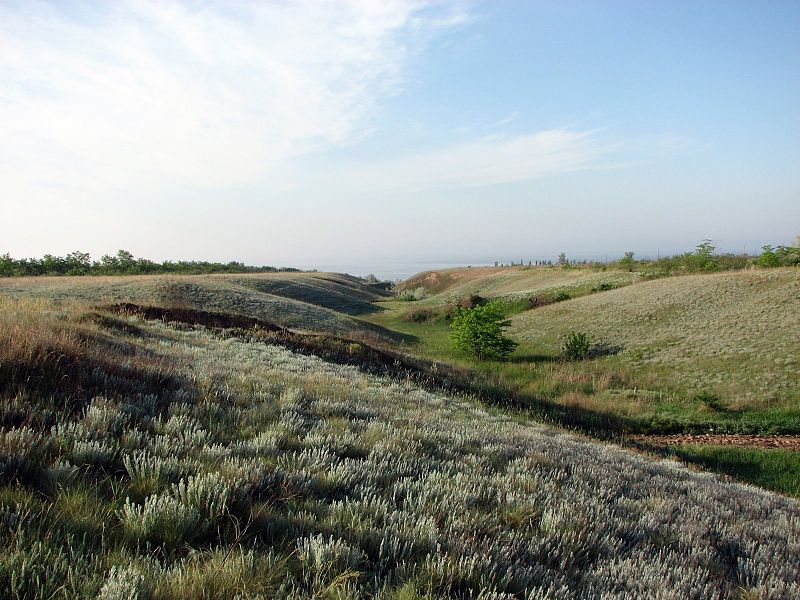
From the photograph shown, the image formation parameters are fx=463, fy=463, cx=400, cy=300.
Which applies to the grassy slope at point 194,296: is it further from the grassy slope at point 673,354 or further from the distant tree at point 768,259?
the distant tree at point 768,259

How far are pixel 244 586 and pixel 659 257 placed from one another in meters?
70.7

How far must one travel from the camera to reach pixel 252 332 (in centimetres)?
2028

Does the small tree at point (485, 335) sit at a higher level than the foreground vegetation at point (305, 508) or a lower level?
lower

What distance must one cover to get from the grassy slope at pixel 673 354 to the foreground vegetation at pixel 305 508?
12.5 metres

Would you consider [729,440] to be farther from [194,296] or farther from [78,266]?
[78,266]

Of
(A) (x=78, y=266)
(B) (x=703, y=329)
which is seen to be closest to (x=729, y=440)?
(B) (x=703, y=329)

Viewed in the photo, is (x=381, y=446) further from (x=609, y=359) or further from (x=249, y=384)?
(x=609, y=359)

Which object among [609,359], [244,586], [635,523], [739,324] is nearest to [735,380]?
[609,359]

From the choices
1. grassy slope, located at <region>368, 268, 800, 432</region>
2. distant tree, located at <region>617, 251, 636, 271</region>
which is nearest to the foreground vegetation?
grassy slope, located at <region>368, 268, 800, 432</region>

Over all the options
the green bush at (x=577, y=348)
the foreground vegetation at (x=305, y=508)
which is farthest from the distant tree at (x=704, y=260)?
the foreground vegetation at (x=305, y=508)

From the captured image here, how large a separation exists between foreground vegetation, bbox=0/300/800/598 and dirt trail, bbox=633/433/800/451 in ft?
28.2

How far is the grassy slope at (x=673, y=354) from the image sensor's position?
18.2 meters

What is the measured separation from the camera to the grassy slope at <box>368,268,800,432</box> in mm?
18156

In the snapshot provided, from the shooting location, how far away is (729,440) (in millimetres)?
15078
